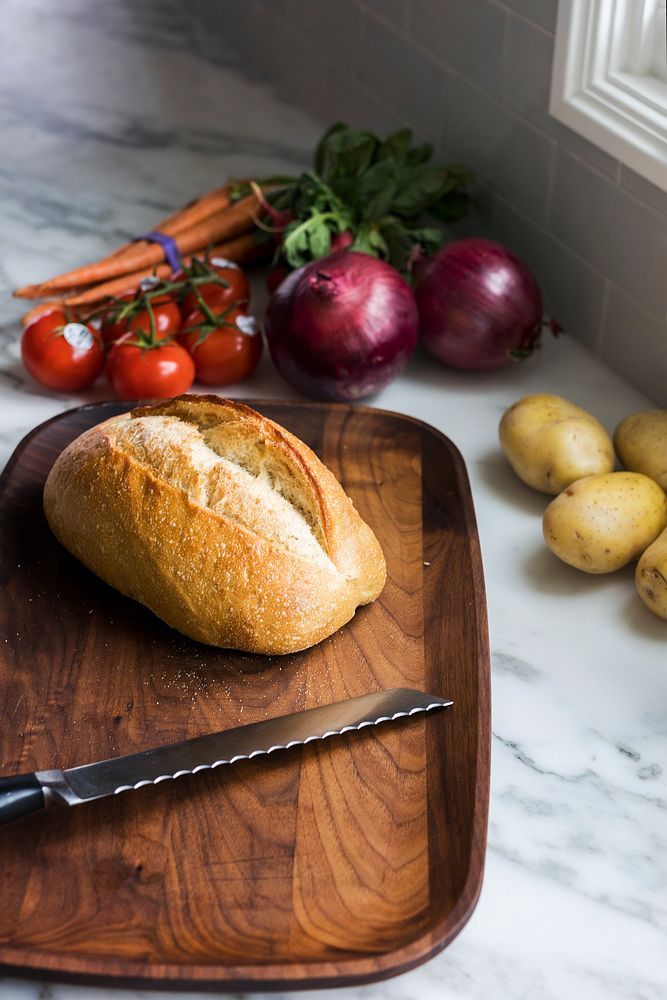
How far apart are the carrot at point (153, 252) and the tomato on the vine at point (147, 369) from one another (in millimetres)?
294

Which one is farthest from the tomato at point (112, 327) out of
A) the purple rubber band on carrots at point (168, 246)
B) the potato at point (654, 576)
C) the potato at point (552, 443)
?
the potato at point (654, 576)

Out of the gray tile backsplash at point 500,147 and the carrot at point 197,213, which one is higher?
the gray tile backsplash at point 500,147

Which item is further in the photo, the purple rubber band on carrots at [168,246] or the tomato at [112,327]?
the purple rubber band on carrots at [168,246]

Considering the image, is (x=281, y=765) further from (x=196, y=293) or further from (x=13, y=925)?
(x=196, y=293)

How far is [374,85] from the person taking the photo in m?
1.92

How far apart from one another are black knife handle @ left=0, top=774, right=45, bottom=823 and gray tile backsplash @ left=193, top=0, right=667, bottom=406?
91 centimetres

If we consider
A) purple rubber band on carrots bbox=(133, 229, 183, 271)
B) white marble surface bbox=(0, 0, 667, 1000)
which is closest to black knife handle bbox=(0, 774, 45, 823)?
white marble surface bbox=(0, 0, 667, 1000)

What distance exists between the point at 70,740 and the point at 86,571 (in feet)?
0.73

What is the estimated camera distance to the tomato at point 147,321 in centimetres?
149

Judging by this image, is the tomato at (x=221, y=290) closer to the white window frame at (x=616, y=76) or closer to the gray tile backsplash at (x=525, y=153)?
the gray tile backsplash at (x=525, y=153)

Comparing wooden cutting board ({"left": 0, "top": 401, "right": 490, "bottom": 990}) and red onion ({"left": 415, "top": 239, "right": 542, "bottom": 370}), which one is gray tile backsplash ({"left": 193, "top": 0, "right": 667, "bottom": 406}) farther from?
wooden cutting board ({"left": 0, "top": 401, "right": 490, "bottom": 990})

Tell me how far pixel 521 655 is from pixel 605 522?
0.16 meters

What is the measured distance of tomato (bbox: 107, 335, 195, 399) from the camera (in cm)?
140

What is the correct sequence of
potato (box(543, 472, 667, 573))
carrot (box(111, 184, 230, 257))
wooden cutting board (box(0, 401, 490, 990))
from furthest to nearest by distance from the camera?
carrot (box(111, 184, 230, 257))
potato (box(543, 472, 667, 573))
wooden cutting board (box(0, 401, 490, 990))
